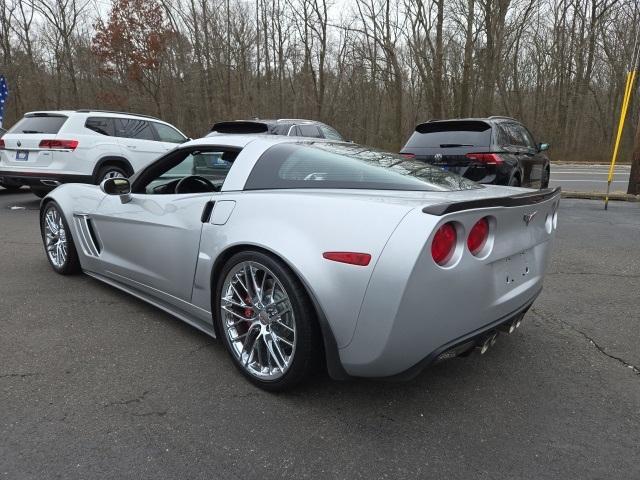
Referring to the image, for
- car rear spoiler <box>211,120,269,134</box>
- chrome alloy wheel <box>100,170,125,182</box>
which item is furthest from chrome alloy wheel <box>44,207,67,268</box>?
car rear spoiler <box>211,120,269,134</box>

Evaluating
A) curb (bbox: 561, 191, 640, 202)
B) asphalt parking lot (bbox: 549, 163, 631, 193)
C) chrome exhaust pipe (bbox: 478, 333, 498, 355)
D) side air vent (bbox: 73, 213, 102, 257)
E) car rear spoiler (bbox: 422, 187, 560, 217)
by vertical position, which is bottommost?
asphalt parking lot (bbox: 549, 163, 631, 193)

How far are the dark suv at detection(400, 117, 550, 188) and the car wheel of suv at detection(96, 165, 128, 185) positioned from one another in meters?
5.07

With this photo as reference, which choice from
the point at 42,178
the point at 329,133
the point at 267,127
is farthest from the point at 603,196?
the point at 42,178

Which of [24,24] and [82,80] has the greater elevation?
[24,24]

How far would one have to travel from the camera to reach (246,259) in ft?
8.37

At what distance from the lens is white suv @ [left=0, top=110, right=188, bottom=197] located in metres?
7.98

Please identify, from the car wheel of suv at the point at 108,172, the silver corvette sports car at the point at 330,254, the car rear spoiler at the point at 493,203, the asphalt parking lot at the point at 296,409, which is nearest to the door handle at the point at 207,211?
the silver corvette sports car at the point at 330,254

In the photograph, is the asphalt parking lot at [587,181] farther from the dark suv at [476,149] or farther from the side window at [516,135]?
the dark suv at [476,149]

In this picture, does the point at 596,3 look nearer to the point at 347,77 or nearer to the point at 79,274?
the point at 347,77

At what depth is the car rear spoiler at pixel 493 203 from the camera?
2.05m

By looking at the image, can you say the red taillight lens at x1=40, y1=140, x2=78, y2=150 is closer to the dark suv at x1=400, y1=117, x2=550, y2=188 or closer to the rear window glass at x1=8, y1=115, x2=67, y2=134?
the rear window glass at x1=8, y1=115, x2=67, y2=134

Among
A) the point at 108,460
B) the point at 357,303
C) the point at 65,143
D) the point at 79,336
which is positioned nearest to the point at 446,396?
the point at 357,303

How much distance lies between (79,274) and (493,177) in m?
5.47

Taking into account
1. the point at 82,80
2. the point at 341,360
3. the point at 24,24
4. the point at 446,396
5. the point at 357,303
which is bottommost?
the point at 446,396
